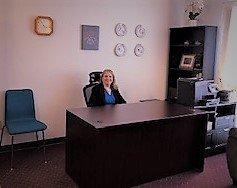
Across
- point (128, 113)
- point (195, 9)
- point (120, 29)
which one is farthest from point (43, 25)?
point (195, 9)

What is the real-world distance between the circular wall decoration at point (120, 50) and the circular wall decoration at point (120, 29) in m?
0.18

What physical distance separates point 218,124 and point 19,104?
2.75 metres

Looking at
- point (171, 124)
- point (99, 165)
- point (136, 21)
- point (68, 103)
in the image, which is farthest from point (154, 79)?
point (99, 165)

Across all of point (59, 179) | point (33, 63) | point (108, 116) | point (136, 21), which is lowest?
point (59, 179)

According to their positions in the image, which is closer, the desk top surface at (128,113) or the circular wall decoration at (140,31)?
the desk top surface at (128,113)

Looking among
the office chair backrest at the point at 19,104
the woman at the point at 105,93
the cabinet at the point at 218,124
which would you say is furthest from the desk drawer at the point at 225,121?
the office chair backrest at the point at 19,104

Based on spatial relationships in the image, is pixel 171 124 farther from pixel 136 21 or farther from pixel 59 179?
pixel 136 21

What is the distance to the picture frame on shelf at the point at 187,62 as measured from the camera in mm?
4825

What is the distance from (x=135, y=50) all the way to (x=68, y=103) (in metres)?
1.47

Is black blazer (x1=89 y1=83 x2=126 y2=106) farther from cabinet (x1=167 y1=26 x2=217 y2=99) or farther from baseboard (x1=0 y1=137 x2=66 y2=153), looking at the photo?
Answer: cabinet (x1=167 y1=26 x2=217 y2=99)

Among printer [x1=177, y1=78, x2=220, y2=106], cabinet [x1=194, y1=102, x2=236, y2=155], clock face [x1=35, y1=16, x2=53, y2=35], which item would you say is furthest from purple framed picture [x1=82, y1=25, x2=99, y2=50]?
cabinet [x1=194, y1=102, x2=236, y2=155]

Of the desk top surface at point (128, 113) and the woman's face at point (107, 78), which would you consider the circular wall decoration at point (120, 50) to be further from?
the desk top surface at point (128, 113)

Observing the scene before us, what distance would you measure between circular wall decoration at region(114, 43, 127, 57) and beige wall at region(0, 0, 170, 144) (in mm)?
73

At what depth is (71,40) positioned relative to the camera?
4.16m
